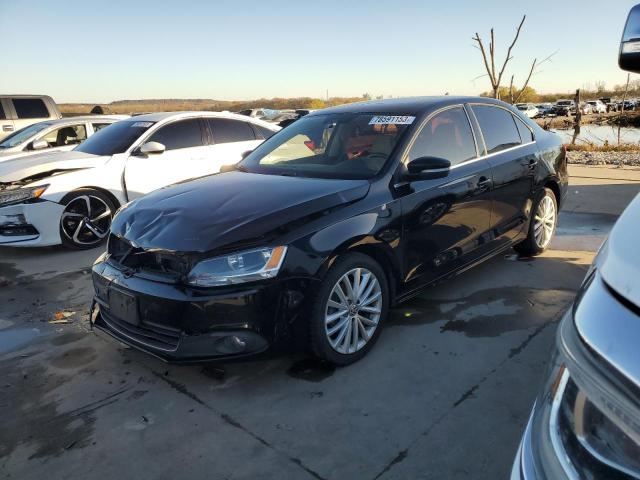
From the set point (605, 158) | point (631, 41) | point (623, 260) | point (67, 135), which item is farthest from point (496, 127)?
point (605, 158)

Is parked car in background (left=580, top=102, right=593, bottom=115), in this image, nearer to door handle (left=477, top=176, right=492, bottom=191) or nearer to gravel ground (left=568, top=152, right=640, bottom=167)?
gravel ground (left=568, top=152, right=640, bottom=167)

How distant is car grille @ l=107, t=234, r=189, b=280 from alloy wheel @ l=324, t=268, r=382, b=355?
0.89 m

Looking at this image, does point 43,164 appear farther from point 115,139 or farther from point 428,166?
point 428,166

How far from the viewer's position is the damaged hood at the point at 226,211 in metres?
2.82

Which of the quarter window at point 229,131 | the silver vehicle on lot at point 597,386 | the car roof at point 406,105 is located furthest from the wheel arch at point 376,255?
the quarter window at point 229,131

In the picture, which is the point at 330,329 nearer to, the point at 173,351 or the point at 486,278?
the point at 173,351

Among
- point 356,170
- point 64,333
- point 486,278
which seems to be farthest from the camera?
point 486,278

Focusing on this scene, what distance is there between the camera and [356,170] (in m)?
3.54

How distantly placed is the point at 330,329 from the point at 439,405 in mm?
748

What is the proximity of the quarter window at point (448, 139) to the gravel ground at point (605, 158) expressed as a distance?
30.2 ft

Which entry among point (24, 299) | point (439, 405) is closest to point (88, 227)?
point (24, 299)

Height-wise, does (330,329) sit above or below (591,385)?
below

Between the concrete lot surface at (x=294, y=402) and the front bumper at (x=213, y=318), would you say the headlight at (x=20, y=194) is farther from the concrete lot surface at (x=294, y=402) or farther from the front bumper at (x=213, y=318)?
the front bumper at (x=213, y=318)

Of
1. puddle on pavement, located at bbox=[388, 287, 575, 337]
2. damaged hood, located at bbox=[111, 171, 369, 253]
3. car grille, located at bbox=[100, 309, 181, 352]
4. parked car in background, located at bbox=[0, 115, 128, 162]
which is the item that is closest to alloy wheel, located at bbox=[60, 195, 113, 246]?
damaged hood, located at bbox=[111, 171, 369, 253]
